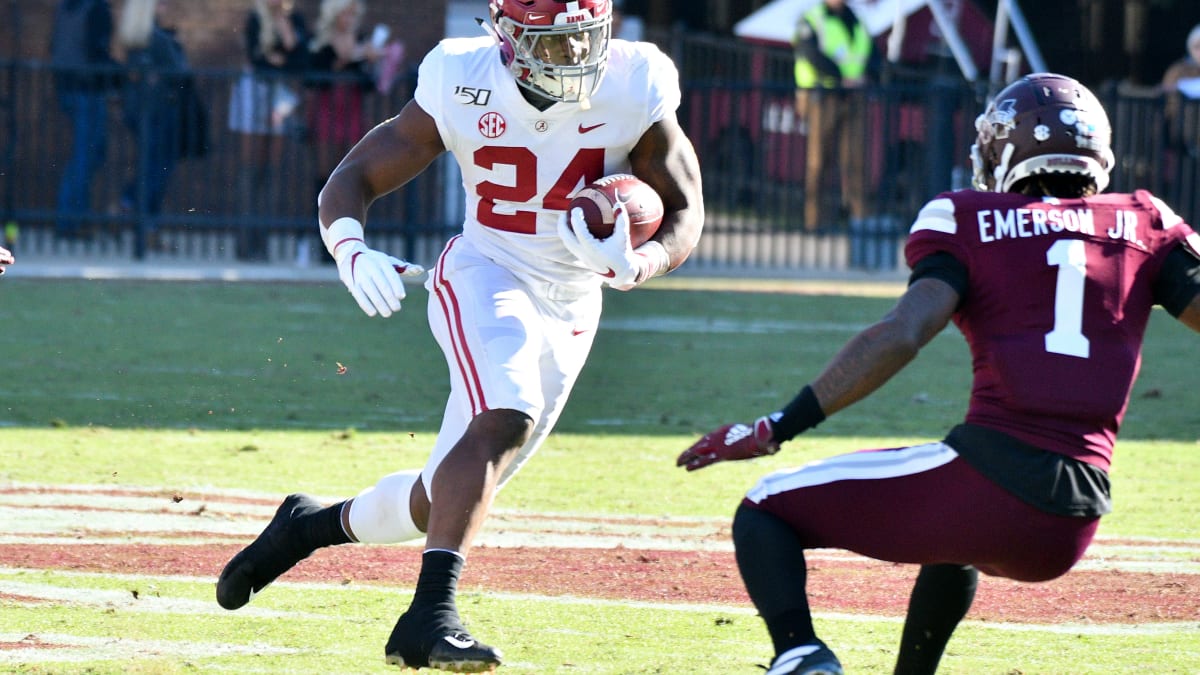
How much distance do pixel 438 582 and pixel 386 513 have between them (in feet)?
2.50

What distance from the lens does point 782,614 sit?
4117 millimetres

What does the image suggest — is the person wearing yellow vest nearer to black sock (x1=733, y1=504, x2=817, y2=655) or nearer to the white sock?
the white sock

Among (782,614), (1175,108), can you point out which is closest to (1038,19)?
(1175,108)

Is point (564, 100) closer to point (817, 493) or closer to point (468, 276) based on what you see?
point (468, 276)

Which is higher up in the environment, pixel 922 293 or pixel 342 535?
pixel 922 293

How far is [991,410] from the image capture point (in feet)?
13.8

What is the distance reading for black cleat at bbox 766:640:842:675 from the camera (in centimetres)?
397

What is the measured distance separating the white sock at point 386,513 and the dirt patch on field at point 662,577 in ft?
1.81

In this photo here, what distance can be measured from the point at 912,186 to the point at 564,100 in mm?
11035

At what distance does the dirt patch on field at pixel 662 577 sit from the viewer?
589 centimetres

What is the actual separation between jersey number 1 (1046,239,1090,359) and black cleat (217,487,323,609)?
2.44 metres

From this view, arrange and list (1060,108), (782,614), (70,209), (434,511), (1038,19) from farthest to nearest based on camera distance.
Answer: (1038,19) → (70,209) → (434,511) → (1060,108) → (782,614)

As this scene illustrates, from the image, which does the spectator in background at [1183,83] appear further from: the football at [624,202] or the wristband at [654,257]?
the wristband at [654,257]

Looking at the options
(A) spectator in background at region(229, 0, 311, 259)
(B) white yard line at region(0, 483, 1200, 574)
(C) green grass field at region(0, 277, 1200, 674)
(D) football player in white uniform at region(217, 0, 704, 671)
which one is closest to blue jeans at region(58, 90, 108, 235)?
(A) spectator in background at region(229, 0, 311, 259)
